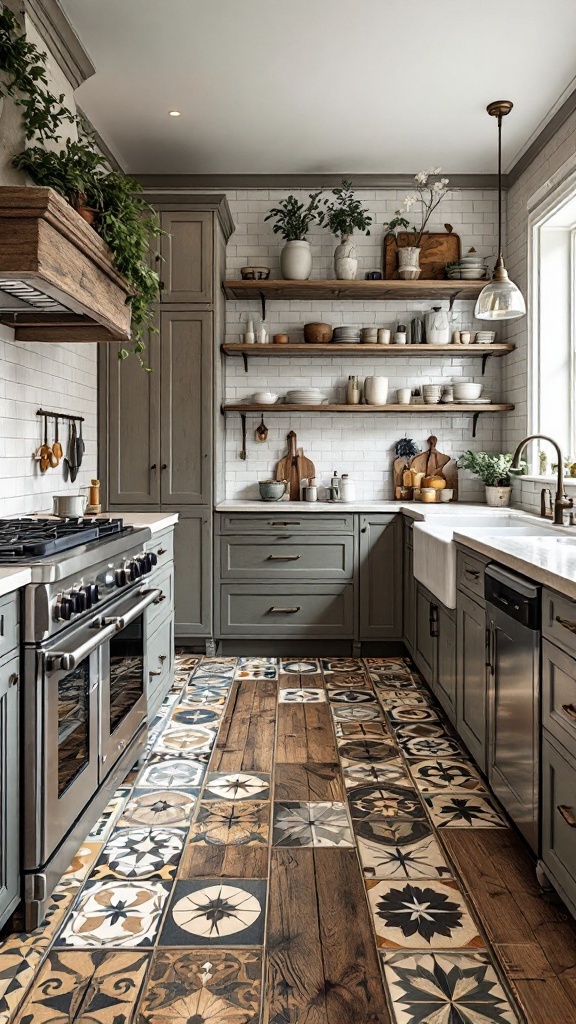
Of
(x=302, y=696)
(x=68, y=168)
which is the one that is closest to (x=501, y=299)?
(x=68, y=168)

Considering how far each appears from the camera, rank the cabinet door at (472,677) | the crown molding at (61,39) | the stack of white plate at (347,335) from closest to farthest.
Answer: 1. the cabinet door at (472,677)
2. the crown molding at (61,39)
3. the stack of white plate at (347,335)

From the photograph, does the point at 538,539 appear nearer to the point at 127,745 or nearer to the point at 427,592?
the point at 427,592

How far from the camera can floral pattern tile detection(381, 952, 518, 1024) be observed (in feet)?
5.43

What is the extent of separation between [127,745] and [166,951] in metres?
0.99

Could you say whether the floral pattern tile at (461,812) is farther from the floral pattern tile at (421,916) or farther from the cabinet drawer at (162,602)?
the cabinet drawer at (162,602)

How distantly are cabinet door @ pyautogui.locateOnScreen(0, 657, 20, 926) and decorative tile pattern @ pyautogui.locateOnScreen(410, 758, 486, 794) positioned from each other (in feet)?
4.95

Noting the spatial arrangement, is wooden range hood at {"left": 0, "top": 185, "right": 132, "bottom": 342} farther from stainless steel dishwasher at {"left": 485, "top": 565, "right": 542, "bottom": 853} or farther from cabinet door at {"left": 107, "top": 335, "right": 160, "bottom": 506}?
stainless steel dishwasher at {"left": 485, "top": 565, "right": 542, "bottom": 853}

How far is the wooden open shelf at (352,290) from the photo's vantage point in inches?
191

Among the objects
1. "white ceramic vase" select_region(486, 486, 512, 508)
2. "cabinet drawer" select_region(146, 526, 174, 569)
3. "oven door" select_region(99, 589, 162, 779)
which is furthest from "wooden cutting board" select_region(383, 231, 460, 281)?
"oven door" select_region(99, 589, 162, 779)

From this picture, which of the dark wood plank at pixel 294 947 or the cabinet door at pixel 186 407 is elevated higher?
the cabinet door at pixel 186 407

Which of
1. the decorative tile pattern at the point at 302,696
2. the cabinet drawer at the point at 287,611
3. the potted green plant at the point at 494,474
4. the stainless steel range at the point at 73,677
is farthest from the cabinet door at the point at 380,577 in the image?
the stainless steel range at the point at 73,677

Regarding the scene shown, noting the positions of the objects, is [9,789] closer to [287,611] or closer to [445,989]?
[445,989]

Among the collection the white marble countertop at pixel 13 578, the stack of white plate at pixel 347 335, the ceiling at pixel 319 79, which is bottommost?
the white marble countertop at pixel 13 578

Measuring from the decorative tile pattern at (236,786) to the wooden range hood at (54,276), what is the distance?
1836 millimetres
